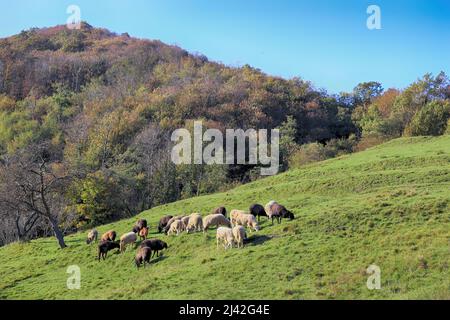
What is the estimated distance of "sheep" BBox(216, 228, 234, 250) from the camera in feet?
88.8

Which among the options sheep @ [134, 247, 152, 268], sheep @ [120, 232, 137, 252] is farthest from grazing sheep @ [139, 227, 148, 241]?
sheep @ [134, 247, 152, 268]

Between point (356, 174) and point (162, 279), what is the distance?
22.6 m

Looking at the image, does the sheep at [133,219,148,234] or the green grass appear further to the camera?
the sheep at [133,219,148,234]

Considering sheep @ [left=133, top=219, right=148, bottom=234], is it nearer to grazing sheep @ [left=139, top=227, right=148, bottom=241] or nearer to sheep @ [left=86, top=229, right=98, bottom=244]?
grazing sheep @ [left=139, top=227, right=148, bottom=241]

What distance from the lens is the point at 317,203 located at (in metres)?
35.0

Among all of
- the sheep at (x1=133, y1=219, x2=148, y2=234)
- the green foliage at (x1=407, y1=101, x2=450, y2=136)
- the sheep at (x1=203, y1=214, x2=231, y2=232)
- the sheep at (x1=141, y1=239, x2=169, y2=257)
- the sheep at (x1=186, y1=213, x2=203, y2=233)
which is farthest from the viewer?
the green foliage at (x1=407, y1=101, x2=450, y2=136)

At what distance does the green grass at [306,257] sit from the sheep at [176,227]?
1.19 metres

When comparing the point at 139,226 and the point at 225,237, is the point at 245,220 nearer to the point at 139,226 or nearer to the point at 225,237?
the point at 225,237

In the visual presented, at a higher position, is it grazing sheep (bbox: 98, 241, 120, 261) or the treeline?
the treeline

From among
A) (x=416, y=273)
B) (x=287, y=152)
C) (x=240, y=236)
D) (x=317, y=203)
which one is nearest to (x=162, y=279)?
(x=240, y=236)

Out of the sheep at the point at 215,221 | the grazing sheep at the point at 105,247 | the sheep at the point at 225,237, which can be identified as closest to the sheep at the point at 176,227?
the sheep at the point at 215,221

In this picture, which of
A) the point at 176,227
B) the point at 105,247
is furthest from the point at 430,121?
the point at 105,247
